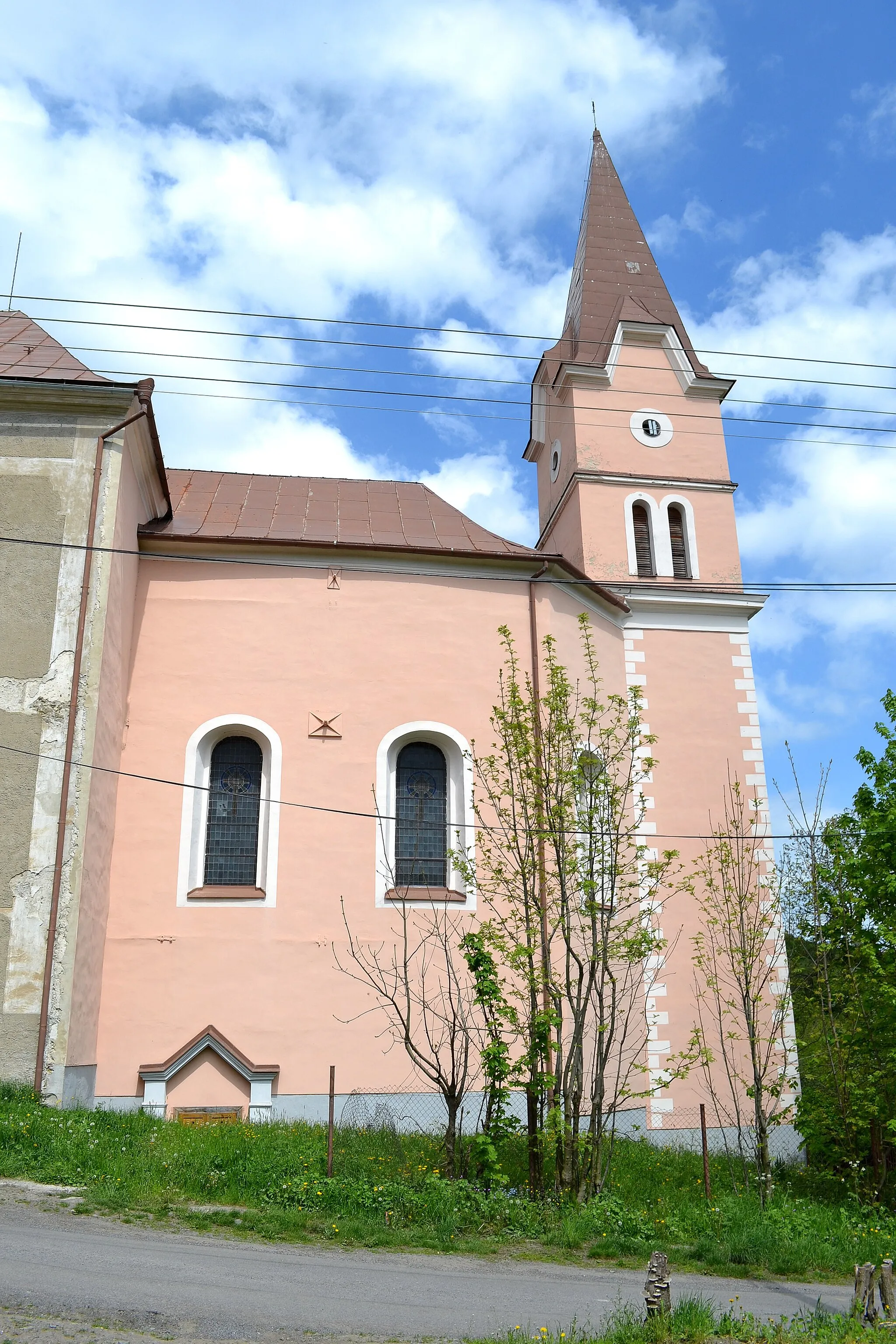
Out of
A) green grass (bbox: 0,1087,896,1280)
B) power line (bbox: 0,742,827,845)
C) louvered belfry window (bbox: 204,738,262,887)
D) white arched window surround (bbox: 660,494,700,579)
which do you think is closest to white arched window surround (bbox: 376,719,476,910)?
power line (bbox: 0,742,827,845)

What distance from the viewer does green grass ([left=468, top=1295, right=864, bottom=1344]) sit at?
6688 millimetres

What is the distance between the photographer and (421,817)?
49.0ft

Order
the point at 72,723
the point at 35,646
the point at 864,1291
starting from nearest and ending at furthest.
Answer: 1. the point at 864,1291
2. the point at 72,723
3. the point at 35,646

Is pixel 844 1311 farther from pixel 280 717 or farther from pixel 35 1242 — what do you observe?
pixel 280 717

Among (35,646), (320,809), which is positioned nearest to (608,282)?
(320,809)

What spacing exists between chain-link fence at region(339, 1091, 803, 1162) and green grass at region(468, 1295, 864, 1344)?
171 inches

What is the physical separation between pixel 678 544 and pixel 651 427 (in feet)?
8.10

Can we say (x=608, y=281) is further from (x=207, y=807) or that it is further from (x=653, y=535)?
(x=207, y=807)

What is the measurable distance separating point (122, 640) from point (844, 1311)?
36.3ft

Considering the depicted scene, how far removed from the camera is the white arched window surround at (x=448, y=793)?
1433cm

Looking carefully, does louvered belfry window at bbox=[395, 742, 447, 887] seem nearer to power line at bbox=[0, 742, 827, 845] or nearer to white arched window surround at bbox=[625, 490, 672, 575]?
power line at bbox=[0, 742, 827, 845]

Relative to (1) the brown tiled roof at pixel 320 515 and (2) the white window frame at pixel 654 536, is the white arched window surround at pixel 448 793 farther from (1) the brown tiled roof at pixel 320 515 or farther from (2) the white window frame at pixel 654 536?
(2) the white window frame at pixel 654 536

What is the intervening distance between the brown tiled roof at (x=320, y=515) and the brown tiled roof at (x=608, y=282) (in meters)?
5.09

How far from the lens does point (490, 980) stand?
10.7 meters
